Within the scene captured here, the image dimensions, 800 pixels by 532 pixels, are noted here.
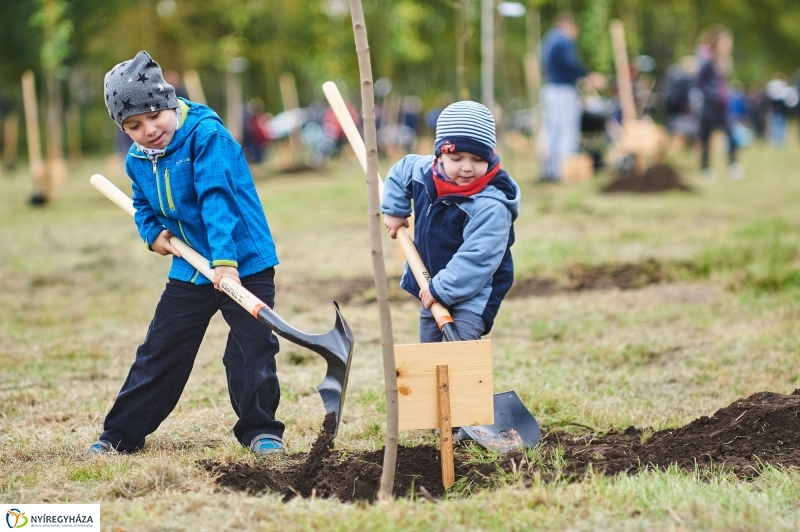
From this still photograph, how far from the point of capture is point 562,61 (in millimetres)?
13078

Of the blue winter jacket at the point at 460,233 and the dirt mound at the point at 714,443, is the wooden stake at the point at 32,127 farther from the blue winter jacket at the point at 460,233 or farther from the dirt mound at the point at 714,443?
the dirt mound at the point at 714,443

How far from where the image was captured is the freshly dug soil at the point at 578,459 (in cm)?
332

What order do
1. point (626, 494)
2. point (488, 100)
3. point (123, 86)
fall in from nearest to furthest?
point (626, 494) → point (123, 86) → point (488, 100)

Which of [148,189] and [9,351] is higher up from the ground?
[148,189]

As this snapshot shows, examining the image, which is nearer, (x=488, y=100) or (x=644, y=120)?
(x=488, y=100)

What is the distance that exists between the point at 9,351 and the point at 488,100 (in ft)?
16.9

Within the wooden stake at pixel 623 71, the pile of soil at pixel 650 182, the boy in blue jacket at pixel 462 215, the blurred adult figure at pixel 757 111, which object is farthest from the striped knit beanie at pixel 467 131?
the blurred adult figure at pixel 757 111

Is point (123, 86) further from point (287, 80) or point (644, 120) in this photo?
point (287, 80)

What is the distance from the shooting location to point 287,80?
2309 cm

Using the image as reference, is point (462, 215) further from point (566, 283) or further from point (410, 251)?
point (566, 283)

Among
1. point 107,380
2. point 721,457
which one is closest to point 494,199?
point 721,457

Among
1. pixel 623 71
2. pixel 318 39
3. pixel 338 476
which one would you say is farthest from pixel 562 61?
pixel 338 476

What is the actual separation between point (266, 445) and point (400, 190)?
114 centimetres

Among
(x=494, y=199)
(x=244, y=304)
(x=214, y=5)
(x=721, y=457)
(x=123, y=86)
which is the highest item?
(x=214, y=5)
